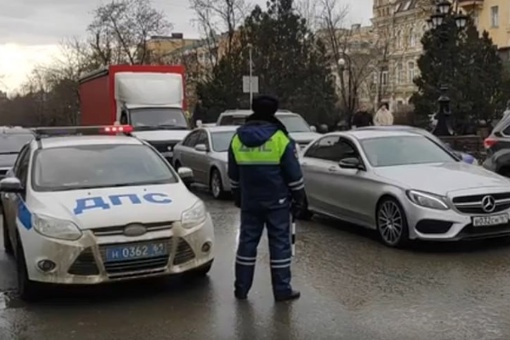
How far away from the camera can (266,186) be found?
6.20 metres

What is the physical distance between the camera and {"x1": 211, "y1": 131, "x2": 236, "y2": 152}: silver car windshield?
14.8 meters

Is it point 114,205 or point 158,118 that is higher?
point 158,118

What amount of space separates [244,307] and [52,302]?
183 cm

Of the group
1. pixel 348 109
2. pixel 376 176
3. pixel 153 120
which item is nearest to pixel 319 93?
pixel 348 109

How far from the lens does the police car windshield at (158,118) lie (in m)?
20.7

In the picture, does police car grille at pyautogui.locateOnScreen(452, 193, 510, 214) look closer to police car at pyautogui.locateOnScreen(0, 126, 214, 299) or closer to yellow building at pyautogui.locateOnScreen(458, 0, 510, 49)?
police car at pyautogui.locateOnScreen(0, 126, 214, 299)

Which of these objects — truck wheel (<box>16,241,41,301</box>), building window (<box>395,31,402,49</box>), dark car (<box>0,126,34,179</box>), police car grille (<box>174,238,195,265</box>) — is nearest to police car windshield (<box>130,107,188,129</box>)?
dark car (<box>0,126,34,179</box>)

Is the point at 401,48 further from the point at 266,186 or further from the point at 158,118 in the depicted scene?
the point at 266,186

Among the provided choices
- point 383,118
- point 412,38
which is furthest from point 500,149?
point 412,38

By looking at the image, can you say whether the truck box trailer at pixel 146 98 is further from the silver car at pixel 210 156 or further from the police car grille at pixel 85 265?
the police car grille at pixel 85 265

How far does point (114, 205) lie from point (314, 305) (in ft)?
6.76

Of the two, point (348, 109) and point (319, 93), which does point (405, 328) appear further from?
point (348, 109)

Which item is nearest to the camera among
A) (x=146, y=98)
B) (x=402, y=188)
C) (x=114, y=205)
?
(x=114, y=205)

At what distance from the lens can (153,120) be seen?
2083 cm
